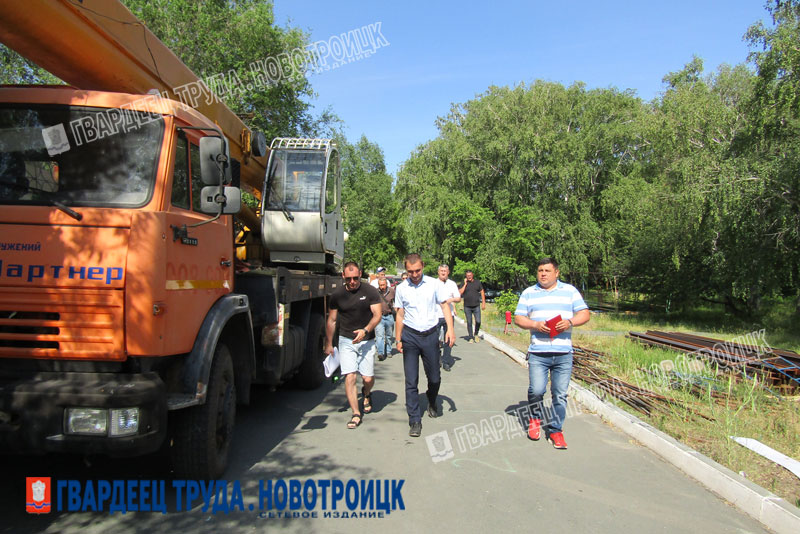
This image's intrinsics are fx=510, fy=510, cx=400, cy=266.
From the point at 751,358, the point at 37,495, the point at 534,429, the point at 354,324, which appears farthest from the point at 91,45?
the point at 751,358

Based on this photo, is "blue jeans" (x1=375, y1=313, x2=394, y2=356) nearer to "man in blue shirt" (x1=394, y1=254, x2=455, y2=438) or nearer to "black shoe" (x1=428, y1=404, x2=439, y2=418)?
"black shoe" (x1=428, y1=404, x2=439, y2=418)

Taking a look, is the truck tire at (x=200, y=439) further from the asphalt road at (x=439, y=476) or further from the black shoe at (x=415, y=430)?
the black shoe at (x=415, y=430)

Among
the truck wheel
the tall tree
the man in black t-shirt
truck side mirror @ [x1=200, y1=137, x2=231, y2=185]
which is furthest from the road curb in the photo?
the tall tree

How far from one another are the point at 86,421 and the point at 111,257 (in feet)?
3.49

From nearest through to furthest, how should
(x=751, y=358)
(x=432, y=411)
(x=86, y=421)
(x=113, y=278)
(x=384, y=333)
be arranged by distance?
(x=86, y=421) → (x=113, y=278) → (x=432, y=411) → (x=751, y=358) → (x=384, y=333)

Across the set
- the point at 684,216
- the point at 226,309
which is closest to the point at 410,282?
the point at 226,309

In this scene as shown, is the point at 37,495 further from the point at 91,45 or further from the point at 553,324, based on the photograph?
the point at 553,324

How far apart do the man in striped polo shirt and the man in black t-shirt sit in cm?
179

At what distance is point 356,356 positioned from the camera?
6.23 meters

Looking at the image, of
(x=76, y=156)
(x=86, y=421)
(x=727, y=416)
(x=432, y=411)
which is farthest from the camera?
(x=432, y=411)

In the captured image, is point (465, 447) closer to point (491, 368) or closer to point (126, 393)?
point (126, 393)

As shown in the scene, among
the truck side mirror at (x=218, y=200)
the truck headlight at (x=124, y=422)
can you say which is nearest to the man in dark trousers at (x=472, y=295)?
the truck side mirror at (x=218, y=200)

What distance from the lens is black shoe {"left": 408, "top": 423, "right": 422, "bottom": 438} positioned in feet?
18.7

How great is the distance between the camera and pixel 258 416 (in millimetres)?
6395
